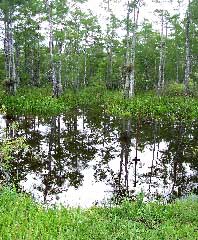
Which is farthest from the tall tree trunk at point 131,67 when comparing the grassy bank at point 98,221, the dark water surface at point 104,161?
the grassy bank at point 98,221

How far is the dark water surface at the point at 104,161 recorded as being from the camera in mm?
9336

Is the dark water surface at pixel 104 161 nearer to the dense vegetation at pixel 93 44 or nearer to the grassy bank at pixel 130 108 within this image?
the grassy bank at pixel 130 108

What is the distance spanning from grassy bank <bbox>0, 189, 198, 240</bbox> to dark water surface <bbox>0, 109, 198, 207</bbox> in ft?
3.23

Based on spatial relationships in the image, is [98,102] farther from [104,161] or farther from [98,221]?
[98,221]

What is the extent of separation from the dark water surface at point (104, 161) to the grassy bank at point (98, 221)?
98 cm

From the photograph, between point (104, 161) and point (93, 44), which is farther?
point (93, 44)

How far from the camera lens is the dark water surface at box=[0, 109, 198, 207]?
9.34m

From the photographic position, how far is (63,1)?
3569 centimetres

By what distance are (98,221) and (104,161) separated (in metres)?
5.87

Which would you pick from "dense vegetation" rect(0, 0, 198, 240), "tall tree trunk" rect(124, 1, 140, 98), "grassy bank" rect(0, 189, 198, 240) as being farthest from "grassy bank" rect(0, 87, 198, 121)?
"grassy bank" rect(0, 189, 198, 240)

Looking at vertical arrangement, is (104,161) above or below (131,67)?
below

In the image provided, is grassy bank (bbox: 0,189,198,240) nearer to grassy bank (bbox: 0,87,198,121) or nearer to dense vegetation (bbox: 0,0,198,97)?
grassy bank (bbox: 0,87,198,121)

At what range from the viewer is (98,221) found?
21.0 ft

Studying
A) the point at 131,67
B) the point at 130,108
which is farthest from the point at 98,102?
the point at 130,108
